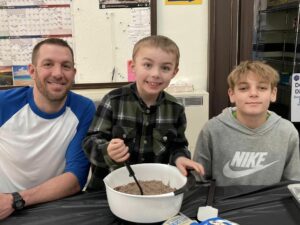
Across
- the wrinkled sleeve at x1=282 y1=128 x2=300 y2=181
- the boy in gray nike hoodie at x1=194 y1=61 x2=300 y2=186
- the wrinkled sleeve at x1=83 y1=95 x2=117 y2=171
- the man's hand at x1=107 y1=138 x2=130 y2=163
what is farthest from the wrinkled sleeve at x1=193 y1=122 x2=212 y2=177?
the man's hand at x1=107 y1=138 x2=130 y2=163

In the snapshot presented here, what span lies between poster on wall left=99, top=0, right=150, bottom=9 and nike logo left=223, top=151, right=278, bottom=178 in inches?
46.7

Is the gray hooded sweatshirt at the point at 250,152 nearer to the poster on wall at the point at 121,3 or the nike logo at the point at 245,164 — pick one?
the nike logo at the point at 245,164

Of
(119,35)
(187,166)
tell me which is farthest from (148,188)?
(119,35)

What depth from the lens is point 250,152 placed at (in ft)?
4.48

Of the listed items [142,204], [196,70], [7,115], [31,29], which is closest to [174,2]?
[196,70]

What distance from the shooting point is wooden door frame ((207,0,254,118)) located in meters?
2.12

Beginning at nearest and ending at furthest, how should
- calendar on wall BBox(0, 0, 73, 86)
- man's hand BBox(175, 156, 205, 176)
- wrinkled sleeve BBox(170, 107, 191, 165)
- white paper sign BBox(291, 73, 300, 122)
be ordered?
man's hand BBox(175, 156, 205, 176), wrinkled sleeve BBox(170, 107, 191, 165), calendar on wall BBox(0, 0, 73, 86), white paper sign BBox(291, 73, 300, 122)

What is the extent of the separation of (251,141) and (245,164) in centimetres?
11

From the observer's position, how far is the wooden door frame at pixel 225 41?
6.94 feet

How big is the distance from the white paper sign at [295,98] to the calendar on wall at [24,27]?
1.57 meters

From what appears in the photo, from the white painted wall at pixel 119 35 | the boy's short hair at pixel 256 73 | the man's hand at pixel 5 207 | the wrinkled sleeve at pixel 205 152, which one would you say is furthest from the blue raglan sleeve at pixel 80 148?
the white painted wall at pixel 119 35

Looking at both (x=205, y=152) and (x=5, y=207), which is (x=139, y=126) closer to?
(x=205, y=152)

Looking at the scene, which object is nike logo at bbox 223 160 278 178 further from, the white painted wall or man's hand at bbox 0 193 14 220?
the white painted wall

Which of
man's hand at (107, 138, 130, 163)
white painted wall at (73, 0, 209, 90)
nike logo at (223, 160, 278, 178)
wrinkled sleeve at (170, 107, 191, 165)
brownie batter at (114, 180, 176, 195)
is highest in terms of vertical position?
white painted wall at (73, 0, 209, 90)
